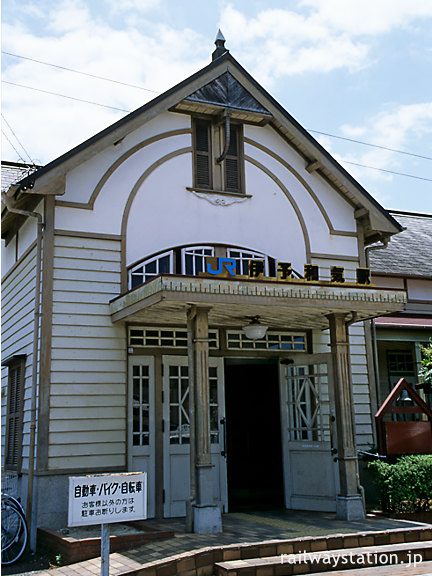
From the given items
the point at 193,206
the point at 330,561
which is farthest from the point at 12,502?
the point at 193,206

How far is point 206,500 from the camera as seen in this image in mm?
9273

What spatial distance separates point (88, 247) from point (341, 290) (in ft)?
14.2

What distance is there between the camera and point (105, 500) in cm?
655

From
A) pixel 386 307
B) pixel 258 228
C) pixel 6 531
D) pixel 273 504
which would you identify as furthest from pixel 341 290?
pixel 6 531

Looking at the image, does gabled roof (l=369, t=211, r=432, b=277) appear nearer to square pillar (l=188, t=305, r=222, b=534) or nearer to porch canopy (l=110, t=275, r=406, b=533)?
porch canopy (l=110, t=275, r=406, b=533)

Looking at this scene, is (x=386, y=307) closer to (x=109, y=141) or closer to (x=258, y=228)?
(x=258, y=228)

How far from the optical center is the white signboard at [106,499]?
21.2ft

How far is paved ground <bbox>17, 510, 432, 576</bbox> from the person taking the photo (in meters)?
8.09

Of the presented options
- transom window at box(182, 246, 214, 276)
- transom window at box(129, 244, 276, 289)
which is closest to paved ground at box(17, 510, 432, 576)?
transom window at box(129, 244, 276, 289)

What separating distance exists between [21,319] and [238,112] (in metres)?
5.64

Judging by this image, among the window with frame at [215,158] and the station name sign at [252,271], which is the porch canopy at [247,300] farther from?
the window with frame at [215,158]

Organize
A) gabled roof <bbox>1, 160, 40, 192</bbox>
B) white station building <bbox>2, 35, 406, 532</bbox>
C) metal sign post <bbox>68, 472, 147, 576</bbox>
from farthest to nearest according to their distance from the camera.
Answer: gabled roof <bbox>1, 160, 40, 192</bbox>, white station building <bbox>2, 35, 406, 532</bbox>, metal sign post <bbox>68, 472, 147, 576</bbox>

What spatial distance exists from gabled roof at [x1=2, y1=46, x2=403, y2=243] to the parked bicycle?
4.90m

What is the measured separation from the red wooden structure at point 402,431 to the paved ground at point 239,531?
1.38m
